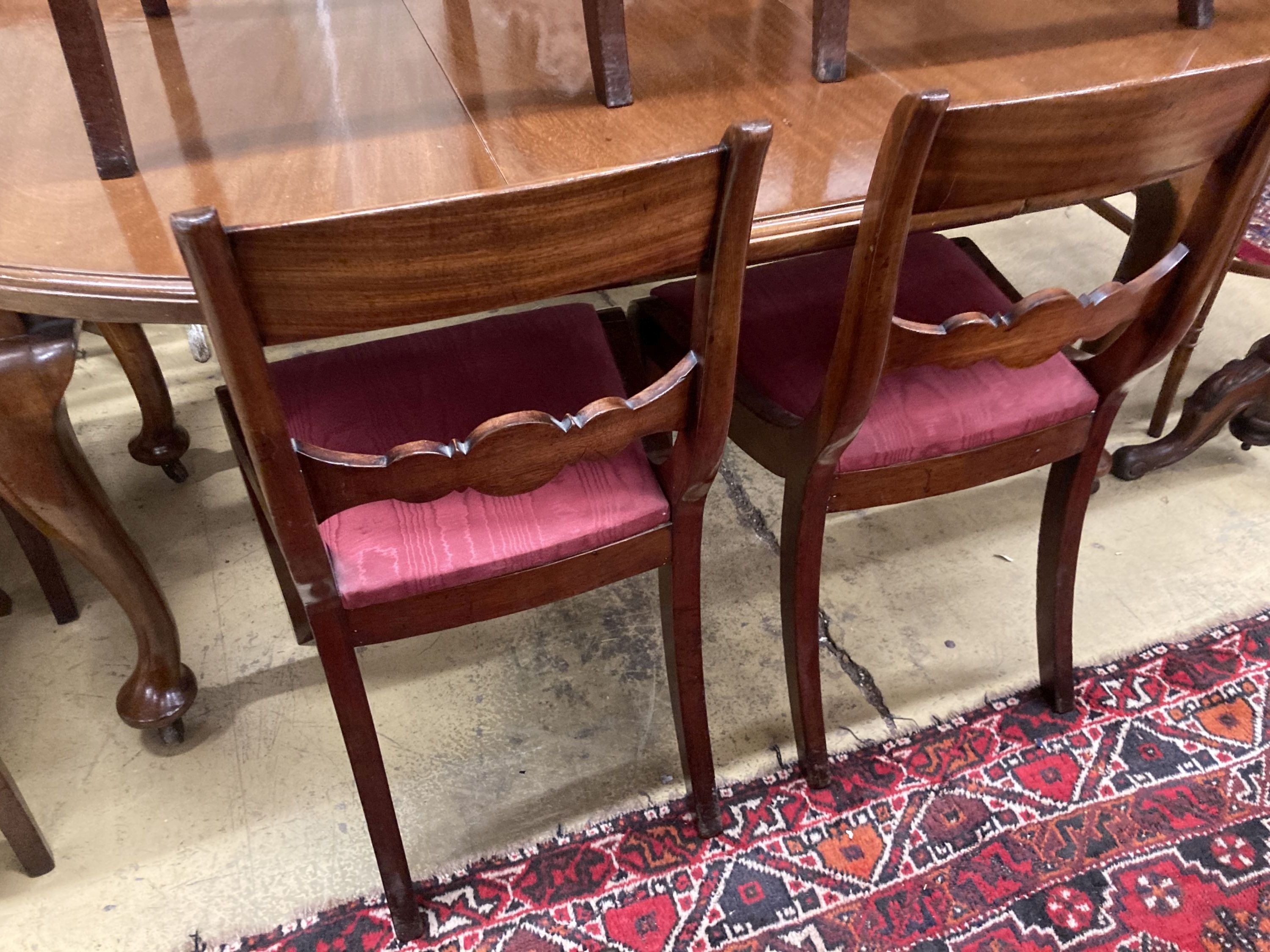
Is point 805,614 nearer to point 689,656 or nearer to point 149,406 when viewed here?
point 689,656

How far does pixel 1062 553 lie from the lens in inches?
50.4

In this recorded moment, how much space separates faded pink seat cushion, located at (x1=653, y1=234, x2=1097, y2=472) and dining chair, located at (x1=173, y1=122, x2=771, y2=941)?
18cm

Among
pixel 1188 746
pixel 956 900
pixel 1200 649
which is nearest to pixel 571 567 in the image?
pixel 956 900

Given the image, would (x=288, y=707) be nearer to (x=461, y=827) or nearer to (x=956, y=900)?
(x=461, y=827)

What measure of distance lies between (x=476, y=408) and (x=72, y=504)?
1.62 feet

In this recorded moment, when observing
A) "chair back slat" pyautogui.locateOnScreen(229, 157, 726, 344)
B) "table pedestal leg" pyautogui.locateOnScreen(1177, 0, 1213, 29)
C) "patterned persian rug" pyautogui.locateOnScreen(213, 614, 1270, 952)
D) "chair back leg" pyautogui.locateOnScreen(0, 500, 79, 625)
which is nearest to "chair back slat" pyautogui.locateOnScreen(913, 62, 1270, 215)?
"chair back slat" pyautogui.locateOnScreen(229, 157, 726, 344)

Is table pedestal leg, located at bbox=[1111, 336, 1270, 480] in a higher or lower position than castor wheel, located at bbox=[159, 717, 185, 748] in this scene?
higher

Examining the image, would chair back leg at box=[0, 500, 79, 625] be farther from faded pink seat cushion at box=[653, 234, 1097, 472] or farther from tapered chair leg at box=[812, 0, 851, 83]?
tapered chair leg at box=[812, 0, 851, 83]

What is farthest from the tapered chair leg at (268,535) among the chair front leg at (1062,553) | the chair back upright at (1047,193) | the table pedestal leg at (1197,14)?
the table pedestal leg at (1197,14)

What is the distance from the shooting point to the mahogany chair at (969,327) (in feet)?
2.56

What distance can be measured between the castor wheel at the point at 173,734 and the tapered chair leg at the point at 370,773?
0.40 meters

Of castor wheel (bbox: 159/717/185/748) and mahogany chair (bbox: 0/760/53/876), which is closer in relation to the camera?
mahogany chair (bbox: 0/760/53/876)

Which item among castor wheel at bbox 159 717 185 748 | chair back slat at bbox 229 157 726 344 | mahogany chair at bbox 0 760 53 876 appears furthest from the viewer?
castor wheel at bbox 159 717 185 748

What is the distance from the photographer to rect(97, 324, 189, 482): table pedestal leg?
1.60 metres
